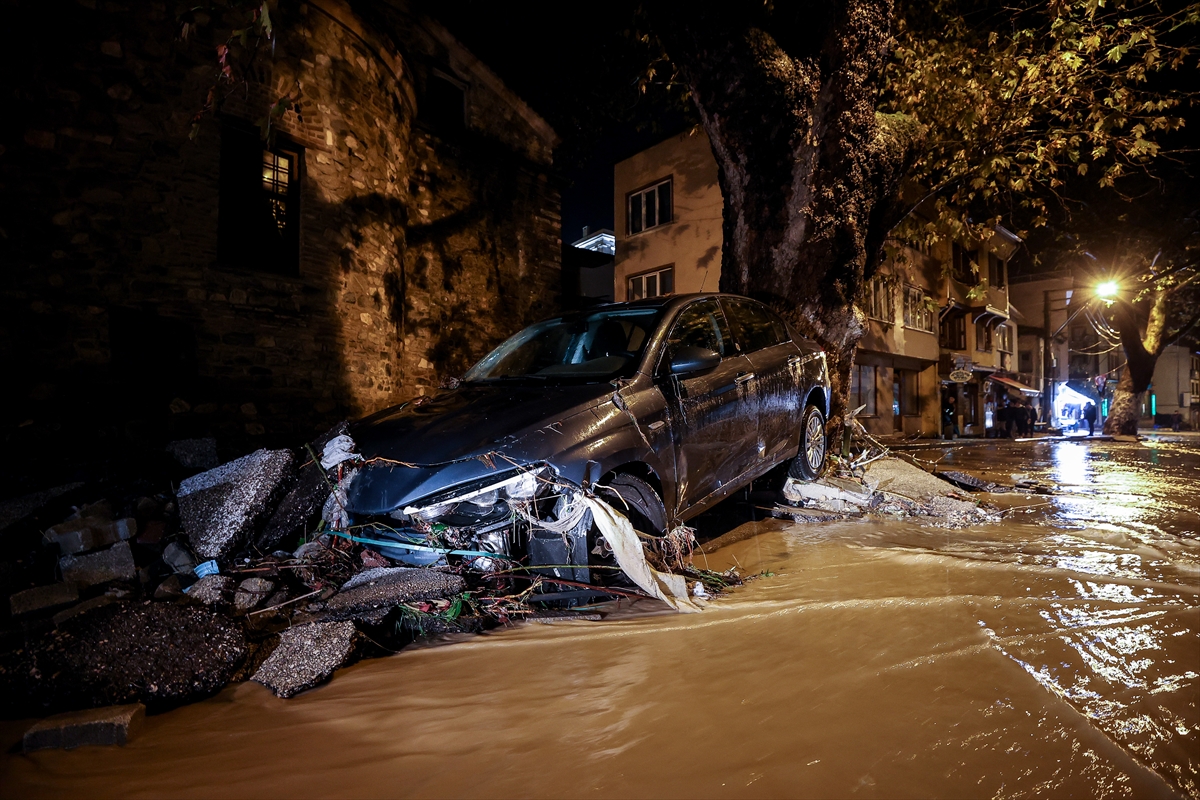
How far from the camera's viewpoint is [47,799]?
68.1 inches

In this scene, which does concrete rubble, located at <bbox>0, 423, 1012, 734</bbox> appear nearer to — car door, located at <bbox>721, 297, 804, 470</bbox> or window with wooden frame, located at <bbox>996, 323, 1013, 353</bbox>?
car door, located at <bbox>721, 297, 804, 470</bbox>

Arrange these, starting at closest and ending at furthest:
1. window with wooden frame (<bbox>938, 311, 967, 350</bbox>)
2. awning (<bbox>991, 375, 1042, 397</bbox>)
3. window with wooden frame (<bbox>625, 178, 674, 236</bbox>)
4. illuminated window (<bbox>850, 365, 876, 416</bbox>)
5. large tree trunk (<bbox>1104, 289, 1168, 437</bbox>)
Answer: window with wooden frame (<bbox>625, 178, 674, 236</bbox>) < large tree trunk (<bbox>1104, 289, 1168, 437</bbox>) < illuminated window (<bbox>850, 365, 876, 416</bbox>) < window with wooden frame (<bbox>938, 311, 967, 350</bbox>) < awning (<bbox>991, 375, 1042, 397</bbox>)

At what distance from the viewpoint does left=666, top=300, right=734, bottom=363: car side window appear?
4301 mm

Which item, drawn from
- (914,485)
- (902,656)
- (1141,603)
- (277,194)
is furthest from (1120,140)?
(277,194)

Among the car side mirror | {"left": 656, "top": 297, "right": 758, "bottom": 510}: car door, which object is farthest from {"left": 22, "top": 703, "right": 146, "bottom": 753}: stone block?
the car side mirror

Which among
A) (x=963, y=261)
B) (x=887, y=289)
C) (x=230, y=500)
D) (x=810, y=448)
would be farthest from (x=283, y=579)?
(x=963, y=261)

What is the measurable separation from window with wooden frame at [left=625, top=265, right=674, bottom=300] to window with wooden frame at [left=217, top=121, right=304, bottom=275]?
13.3 meters

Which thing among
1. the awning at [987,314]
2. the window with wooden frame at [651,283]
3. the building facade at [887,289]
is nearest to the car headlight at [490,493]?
the building facade at [887,289]

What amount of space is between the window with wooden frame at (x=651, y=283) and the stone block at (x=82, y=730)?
18.7 meters

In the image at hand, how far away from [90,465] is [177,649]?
144 inches

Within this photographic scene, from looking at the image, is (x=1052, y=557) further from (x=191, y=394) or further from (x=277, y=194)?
→ (x=277, y=194)

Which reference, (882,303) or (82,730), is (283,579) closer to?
(82,730)

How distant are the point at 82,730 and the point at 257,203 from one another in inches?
289

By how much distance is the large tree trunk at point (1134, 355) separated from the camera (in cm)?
2111
